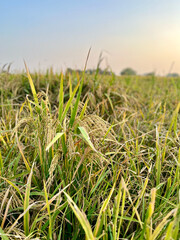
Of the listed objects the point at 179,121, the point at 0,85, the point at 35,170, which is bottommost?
the point at 35,170

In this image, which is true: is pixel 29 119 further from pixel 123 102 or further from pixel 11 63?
pixel 11 63

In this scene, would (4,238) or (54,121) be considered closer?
(4,238)

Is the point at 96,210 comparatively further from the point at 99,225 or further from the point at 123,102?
the point at 123,102

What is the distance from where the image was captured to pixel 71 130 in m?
1.15

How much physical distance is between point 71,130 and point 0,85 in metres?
1.69

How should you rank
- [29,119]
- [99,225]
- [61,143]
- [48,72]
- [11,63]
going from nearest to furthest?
[99,225]
[61,143]
[29,119]
[11,63]
[48,72]

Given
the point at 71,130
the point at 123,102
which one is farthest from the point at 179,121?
the point at 71,130

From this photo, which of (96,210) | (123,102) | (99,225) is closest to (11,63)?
(123,102)

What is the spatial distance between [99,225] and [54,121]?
510 millimetres

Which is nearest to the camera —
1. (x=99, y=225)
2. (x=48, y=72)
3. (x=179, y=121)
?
(x=99, y=225)

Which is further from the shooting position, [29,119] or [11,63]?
[11,63]

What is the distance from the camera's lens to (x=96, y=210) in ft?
3.63

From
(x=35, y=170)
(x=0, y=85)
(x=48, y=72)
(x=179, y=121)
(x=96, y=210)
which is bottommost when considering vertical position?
(x=96, y=210)

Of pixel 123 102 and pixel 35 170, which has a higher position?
pixel 123 102
